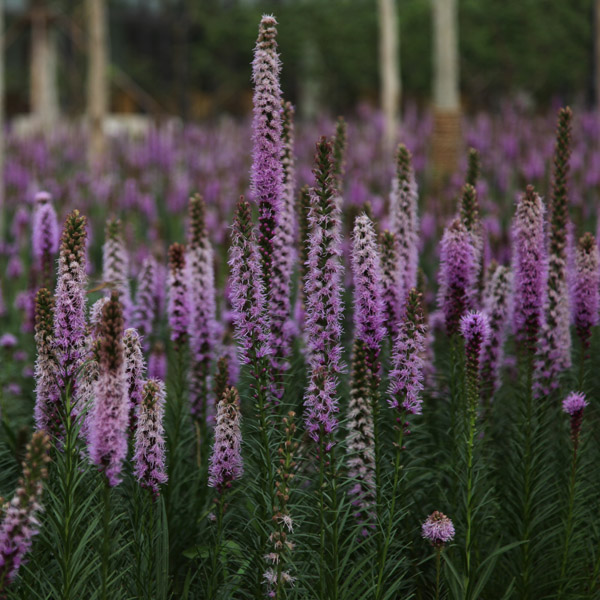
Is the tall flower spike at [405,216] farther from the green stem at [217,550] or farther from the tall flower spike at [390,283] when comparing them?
the green stem at [217,550]

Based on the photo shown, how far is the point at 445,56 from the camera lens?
39.5 feet

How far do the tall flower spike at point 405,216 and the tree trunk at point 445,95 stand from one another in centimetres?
742

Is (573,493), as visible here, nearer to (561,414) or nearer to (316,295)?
(561,414)

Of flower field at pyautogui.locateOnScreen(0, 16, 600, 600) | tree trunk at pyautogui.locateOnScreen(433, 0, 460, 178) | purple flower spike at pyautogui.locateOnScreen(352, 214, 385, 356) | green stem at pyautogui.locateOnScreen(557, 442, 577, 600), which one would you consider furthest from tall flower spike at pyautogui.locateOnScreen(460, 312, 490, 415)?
tree trunk at pyautogui.locateOnScreen(433, 0, 460, 178)

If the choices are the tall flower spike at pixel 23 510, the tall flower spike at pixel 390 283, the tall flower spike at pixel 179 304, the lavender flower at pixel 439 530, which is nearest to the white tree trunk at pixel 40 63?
the tall flower spike at pixel 179 304

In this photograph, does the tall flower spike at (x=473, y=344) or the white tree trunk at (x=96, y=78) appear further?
the white tree trunk at (x=96, y=78)

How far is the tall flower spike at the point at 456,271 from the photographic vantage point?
12.1ft

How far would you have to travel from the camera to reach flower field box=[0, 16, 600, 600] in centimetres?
286

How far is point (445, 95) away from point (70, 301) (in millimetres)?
10136

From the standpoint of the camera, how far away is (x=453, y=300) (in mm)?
3699

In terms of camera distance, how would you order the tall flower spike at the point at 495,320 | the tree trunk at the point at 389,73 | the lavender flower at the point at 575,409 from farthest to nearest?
1. the tree trunk at the point at 389,73
2. the tall flower spike at the point at 495,320
3. the lavender flower at the point at 575,409

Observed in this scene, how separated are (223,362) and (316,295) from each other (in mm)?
642

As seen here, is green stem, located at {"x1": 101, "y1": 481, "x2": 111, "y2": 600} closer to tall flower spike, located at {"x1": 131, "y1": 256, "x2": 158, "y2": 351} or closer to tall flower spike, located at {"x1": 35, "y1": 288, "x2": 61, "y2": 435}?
tall flower spike, located at {"x1": 35, "y1": 288, "x2": 61, "y2": 435}

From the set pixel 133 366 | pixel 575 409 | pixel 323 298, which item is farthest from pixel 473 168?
pixel 133 366
